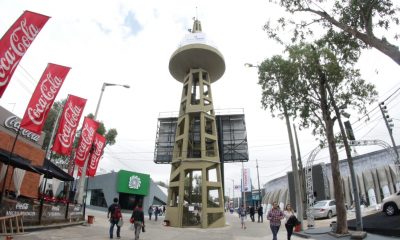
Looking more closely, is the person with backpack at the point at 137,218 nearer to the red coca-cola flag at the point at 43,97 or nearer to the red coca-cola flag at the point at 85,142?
the red coca-cola flag at the point at 43,97

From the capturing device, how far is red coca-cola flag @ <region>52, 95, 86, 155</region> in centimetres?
1703

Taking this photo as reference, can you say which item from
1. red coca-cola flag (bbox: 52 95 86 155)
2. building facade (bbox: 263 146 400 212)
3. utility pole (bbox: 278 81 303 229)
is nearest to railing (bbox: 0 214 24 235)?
red coca-cola flag (bbox: 52 95 86 155)

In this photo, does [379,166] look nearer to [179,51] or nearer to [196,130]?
[196,130]

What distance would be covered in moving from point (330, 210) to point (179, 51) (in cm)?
2190

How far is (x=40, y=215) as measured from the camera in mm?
15047

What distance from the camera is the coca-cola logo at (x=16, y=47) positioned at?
9.77 m

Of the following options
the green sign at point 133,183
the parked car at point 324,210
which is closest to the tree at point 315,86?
the parked car at point 324,210

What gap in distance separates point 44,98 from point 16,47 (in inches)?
149

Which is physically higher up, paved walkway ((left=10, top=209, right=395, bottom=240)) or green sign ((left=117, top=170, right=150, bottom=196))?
green sign ((left=117, top=170, right=150, bottom=196))

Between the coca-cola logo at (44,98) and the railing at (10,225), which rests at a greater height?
the coca-cola logo at (44,98)

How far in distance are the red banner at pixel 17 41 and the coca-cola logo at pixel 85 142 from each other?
1035 cm

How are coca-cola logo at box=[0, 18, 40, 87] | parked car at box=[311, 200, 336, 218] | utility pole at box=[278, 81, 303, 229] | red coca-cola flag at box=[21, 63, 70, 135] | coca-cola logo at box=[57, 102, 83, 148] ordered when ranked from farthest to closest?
parked car at box=[311, 200, 336, 218] → utility pole at box=[278, 81, 303, 229] → coca-cola logo at box=[57, 102, 83, 148] → red coca-cola flag at box=[21, 63, 70, 135] → coca-cola logo at box=[0, 18, 40, 87]

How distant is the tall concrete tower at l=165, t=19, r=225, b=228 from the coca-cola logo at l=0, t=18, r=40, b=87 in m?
19.9

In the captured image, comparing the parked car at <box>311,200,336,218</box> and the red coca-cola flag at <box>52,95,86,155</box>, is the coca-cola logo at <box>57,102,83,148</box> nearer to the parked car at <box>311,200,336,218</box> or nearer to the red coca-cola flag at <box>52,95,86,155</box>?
the red coca-cola flag at <box>52,95,86,155</box>
